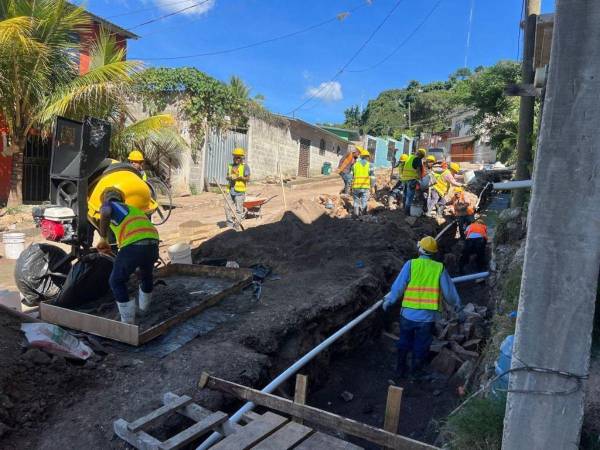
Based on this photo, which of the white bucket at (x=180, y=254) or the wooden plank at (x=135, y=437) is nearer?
the wooden plank at (x=135, y=437)

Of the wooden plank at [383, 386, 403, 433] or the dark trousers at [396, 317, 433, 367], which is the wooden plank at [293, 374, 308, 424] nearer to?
the wooden plank at [383, 386, 403, 433]

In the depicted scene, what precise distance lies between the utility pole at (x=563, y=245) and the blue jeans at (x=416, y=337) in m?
3.32

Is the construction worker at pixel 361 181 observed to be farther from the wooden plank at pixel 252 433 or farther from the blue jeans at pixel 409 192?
the wooden plank at pixel 252 433

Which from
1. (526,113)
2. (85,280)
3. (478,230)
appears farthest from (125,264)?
(526,113)

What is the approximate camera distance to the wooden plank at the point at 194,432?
9.21 ft

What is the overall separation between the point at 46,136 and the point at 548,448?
1327 centimetres

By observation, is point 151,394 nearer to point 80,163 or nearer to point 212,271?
point 80,163

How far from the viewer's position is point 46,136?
40.1ft

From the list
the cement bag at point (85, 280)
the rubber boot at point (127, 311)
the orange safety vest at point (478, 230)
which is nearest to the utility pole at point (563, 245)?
the rubber boot at point (127, 311)

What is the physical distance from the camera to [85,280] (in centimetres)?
509

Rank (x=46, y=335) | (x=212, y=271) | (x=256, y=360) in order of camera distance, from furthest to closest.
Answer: (x=212, y=271) < (x=256, y=360) < (x=46, y=335)

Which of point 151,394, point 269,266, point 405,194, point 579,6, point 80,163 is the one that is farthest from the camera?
point 405,194

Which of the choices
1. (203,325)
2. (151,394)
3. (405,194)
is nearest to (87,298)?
(203,325)

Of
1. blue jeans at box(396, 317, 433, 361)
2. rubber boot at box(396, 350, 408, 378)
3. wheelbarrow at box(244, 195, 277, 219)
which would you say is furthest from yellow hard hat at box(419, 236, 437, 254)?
wheelbarrow at box(244, 195, 277, 219)
